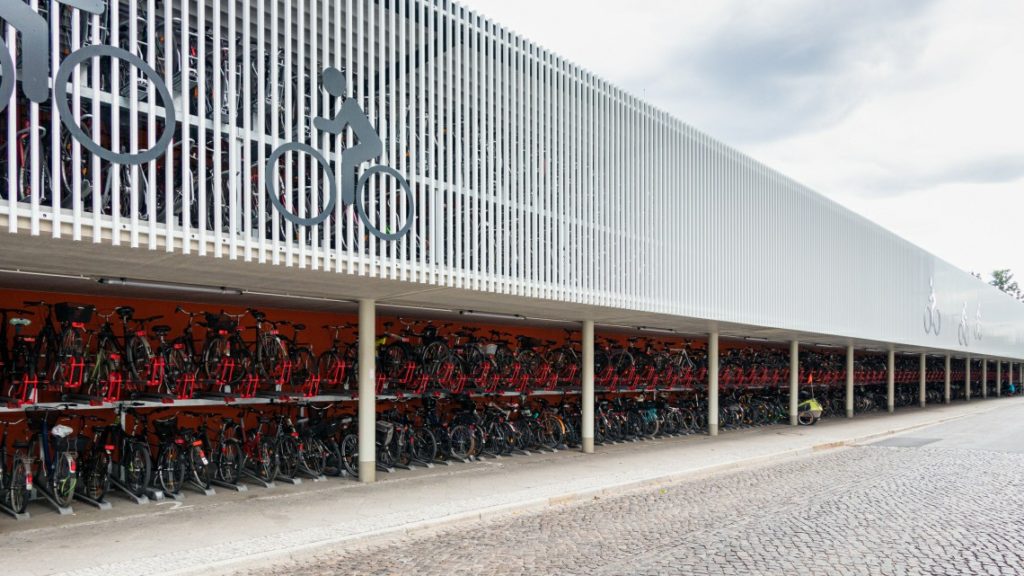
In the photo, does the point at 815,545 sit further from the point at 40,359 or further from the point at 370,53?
the point at 40,359

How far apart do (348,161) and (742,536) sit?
6177 mm

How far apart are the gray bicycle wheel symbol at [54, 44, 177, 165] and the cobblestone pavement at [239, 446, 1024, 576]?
3936 mm

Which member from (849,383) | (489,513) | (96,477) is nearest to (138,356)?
(96,477)

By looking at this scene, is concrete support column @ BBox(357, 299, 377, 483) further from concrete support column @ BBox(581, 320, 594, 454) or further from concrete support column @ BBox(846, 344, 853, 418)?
concrete support column @ BBox(846, 344, 853, 418)

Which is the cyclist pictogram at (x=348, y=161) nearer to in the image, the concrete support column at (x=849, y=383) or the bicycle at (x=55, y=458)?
the bicycle at (x=55, y=458)

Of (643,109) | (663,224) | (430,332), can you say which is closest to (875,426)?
(663,224)

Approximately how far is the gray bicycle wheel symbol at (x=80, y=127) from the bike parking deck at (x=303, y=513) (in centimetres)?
364

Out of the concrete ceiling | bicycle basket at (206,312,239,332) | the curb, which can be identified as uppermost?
the concrete ceiling

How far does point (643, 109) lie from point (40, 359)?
11.0 m

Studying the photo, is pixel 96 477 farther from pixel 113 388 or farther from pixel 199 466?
pixel 199 466

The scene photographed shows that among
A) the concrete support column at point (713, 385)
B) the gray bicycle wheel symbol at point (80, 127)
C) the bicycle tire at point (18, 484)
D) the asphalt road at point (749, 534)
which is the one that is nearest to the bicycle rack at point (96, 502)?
the bicycle tire at point (18, 484)

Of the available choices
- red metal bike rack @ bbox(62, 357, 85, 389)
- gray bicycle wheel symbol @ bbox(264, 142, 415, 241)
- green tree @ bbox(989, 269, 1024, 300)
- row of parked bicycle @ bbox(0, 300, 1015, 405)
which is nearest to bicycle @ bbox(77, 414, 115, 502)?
row of parked bicycle @ bbox(0, 300, 1015, 405)

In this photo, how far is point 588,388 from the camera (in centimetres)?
1641

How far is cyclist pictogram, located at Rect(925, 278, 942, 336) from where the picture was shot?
3189cm
